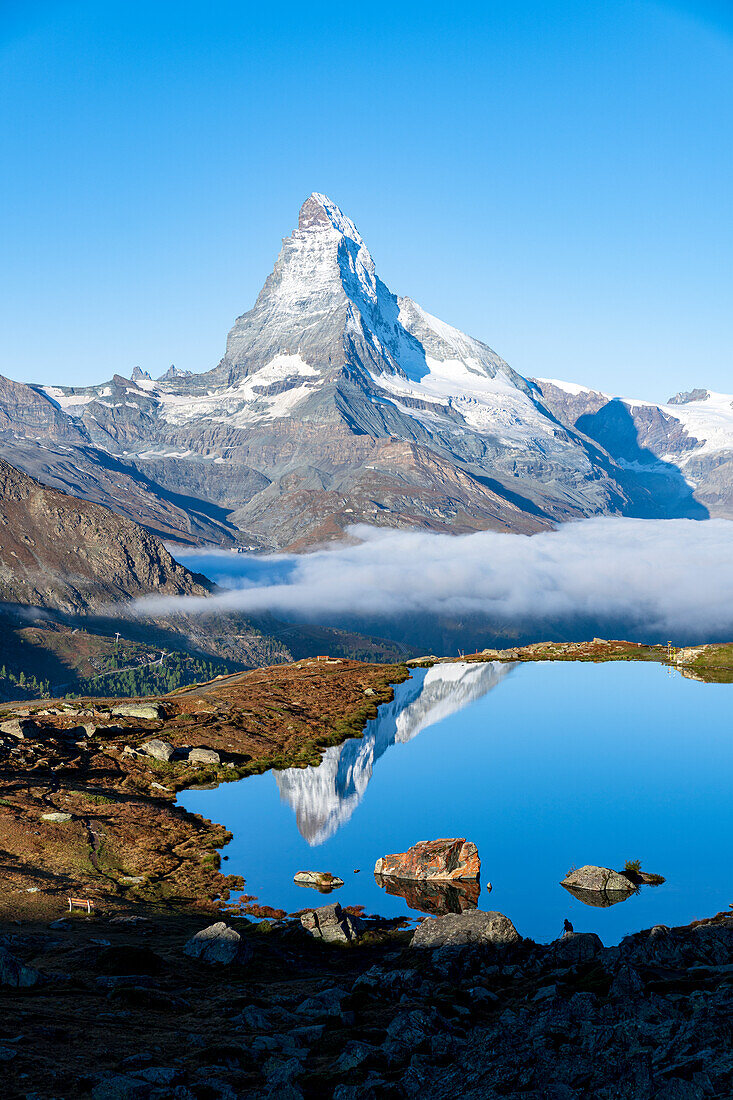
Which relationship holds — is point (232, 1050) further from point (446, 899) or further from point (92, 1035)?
point (446, 899)

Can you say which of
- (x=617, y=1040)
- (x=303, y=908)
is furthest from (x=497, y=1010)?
(x=303, y=908)

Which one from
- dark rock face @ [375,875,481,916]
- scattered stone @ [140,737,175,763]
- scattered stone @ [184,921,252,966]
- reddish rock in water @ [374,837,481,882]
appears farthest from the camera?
scattered stone @ [140,737,175,763]

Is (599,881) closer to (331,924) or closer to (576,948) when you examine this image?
(576,948)

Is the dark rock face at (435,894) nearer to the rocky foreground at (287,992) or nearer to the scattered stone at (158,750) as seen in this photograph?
Result: the rocky foreground at (287,992)

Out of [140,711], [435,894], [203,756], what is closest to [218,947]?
[435,894]

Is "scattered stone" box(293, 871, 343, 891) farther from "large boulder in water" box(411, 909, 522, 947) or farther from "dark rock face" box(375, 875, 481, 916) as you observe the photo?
"large boulder in water" box(411, 909, 522, 947)

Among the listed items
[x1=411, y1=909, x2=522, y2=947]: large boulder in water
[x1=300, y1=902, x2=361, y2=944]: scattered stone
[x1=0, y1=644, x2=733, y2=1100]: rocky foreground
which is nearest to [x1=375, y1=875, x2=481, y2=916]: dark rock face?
[x1=0, y1=644, x2=733, y2=1100]: rocky foreground

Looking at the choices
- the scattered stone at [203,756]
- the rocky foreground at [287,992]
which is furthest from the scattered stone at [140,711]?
the rocky foreground at [287,992]
